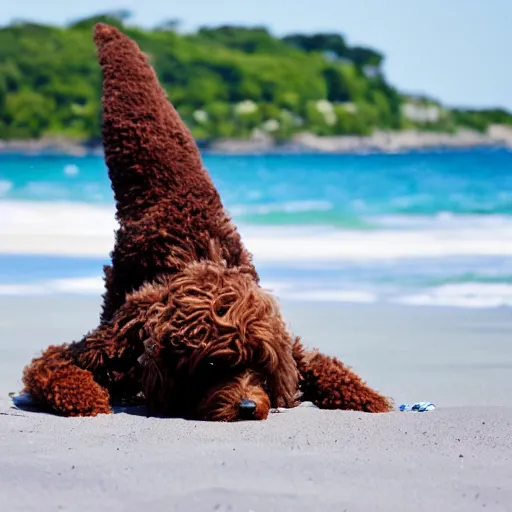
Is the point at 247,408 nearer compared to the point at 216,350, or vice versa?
the point at 216,350

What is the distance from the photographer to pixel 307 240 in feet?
53.1

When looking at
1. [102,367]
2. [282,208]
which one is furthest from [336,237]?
[102,367]

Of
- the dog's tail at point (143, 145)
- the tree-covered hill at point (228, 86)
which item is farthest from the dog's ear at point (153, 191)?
the tree-covered hill at point (228, 86)

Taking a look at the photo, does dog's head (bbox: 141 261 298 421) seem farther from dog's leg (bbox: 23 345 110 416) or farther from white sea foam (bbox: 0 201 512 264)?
white sea foam (bbox: 0 201 512 264)

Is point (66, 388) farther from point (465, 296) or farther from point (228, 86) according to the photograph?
point (228, 86)

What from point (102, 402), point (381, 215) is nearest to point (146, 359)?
point (102, 402)

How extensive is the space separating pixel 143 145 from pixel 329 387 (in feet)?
4.33

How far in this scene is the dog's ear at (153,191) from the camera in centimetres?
471

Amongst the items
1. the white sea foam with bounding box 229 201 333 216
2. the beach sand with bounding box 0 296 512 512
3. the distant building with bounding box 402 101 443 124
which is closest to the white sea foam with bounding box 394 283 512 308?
the beach sand with bounding box 0 296 512 512

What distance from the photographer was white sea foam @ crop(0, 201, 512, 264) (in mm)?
14062

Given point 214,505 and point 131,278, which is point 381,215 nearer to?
point 131,278

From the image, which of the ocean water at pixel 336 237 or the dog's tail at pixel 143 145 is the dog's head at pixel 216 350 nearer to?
the dog's tail at pixel 143 145

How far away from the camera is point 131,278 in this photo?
4.82 meters

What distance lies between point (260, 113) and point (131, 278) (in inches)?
3509
